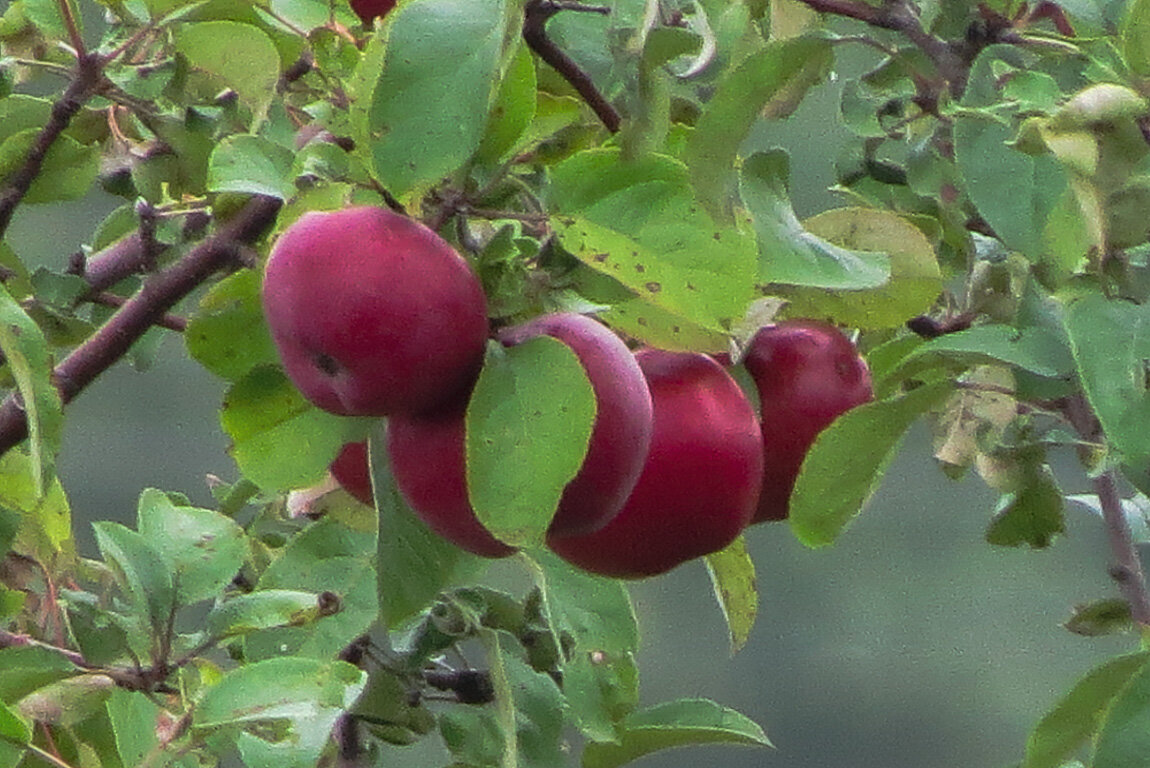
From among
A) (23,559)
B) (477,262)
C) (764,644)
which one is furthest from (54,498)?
(764,644)

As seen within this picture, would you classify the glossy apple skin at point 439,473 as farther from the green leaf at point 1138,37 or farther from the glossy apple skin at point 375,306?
the green leaf at point 1138,37

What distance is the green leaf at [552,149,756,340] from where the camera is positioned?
688 mm

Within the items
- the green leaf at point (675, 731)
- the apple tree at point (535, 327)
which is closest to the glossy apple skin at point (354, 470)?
the apple tree at point (535, 327)

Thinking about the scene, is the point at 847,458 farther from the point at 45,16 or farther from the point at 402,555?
the point at 45,16

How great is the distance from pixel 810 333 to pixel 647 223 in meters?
0.18

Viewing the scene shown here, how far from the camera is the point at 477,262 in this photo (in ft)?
2.39

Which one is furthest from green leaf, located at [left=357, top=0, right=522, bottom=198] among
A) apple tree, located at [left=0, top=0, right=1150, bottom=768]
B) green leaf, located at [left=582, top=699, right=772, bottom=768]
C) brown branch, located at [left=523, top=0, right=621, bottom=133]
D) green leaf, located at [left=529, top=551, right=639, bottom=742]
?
green leaf, located at [left=582, top=699, right=772, bottom=768]

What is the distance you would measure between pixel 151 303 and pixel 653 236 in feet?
0.98

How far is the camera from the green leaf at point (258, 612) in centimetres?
94

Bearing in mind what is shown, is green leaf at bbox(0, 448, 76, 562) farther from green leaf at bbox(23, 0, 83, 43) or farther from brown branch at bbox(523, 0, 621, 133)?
brown branch at bbox(523, 0, 621, 133)

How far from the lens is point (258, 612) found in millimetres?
945

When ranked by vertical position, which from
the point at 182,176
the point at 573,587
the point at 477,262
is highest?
the point at 477,262

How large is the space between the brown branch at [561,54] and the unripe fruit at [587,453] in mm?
123

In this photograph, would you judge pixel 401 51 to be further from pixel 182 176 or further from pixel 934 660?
pixel 934 660
